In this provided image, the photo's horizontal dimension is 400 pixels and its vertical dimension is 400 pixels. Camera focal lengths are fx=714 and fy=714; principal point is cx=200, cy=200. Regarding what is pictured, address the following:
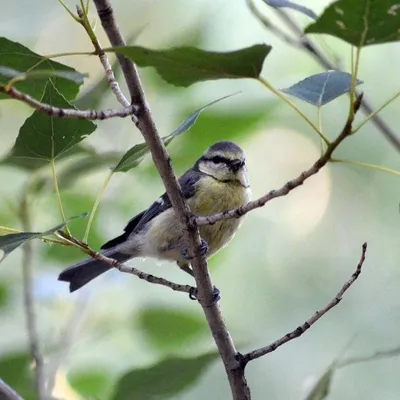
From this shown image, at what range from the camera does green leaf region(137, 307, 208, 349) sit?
156 cm

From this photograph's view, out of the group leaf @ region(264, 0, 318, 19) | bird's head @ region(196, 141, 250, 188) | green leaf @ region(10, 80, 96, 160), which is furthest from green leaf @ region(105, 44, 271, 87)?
bird's head @ region(196, 141, 250, 188)

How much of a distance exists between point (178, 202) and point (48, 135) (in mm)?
232

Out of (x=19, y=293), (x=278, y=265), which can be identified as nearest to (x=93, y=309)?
(x=19, y=293)

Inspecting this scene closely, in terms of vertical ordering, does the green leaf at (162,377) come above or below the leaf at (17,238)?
below

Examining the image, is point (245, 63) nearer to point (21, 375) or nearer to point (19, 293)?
point (21, 375)

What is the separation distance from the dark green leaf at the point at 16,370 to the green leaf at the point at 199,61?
2.69ft

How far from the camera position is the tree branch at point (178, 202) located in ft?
3.18

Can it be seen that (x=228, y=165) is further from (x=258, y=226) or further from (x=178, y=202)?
(x=258, y=226)

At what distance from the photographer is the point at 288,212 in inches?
133

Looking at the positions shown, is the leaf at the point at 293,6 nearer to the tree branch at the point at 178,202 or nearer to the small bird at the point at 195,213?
the tree branch at the point at 178,202

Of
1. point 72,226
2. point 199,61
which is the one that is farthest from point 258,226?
point 199,61

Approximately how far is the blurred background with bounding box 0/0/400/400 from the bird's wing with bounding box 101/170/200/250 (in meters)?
0.05

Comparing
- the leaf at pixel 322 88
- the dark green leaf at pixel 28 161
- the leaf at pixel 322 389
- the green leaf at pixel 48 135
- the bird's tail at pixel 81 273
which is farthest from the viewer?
the bird's tail at pixel 81 273

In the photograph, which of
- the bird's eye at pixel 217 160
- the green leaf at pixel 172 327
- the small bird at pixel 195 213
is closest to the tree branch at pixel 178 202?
the green leaf at pixel 172 327
